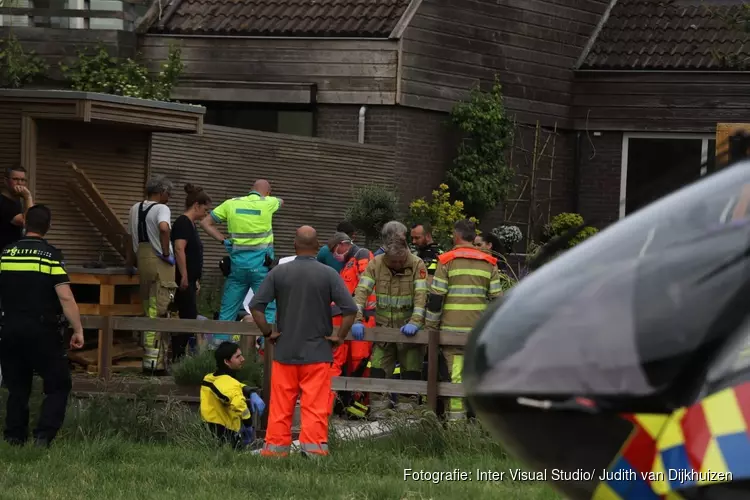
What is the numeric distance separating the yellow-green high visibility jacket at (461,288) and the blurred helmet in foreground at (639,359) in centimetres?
788

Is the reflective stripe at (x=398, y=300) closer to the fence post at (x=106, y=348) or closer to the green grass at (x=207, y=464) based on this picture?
the green grass at (x=207, y=464)

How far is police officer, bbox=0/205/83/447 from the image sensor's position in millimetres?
9711

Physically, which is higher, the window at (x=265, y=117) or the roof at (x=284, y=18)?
the roof at (x=284, y=18)

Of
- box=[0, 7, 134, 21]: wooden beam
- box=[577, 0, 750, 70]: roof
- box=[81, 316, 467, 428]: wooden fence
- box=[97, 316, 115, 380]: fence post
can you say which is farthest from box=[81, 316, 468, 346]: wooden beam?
box=[577, 0, 750, 70]: roof

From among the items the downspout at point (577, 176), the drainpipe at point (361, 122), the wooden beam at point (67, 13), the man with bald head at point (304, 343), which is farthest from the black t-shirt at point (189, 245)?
the downspout at point (577, 176)

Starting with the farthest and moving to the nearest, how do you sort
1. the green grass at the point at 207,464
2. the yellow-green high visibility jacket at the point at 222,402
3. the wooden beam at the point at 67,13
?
the wooden beam at the point at 67,13 < the yellow-green high visibility jacket at the point at 222,402 < the green grass at the point at 207,464

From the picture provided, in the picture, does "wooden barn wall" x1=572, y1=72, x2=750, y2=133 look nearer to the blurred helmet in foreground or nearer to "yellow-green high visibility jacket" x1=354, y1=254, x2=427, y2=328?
"yellow-green high visibility jacket" x1=354, y1=254, x2=427, y2=328

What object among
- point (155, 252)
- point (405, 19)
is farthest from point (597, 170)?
point (155, 252)

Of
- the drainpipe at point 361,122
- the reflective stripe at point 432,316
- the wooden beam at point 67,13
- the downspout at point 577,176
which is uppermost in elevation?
the wooden beam at point 67,13

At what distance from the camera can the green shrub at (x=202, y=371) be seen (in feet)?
37.5

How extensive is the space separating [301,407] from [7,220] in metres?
3.66

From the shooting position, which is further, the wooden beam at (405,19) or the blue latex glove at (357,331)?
the wooden beam at (405,19)

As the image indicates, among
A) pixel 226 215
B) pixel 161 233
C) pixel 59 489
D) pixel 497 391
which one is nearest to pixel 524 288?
pixel 497 391

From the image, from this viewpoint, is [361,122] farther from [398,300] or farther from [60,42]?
[398,300]
